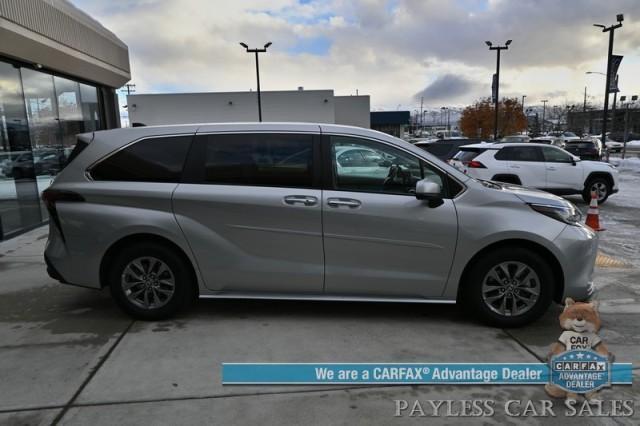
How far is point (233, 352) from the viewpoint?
3.72 meters

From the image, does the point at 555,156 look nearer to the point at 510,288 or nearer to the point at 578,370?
the point at 510,288

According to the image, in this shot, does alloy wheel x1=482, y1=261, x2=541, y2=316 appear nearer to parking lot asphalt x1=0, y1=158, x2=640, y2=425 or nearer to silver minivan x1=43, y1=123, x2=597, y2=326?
silver minivan x1=43, y1=123, x2=597, y2=326

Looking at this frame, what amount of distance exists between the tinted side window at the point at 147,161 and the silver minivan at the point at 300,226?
0.01 metres

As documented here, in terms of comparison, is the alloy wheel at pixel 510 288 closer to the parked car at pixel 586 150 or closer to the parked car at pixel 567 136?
the parked car at pixel 586 150

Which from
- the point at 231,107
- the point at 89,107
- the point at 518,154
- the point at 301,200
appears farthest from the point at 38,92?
the point at 231,107

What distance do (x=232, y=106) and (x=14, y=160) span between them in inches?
1490

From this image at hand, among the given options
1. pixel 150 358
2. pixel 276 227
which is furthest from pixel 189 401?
pixel 276 227

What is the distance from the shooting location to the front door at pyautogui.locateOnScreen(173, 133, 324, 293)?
412cm

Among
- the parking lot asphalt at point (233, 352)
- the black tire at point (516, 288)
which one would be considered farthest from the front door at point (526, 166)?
the black tire at point (516, 288)

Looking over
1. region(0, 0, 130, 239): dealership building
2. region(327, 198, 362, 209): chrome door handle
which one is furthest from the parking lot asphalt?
region(0, 0, 130, 239): dealership building

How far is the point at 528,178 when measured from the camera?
38.0 feet

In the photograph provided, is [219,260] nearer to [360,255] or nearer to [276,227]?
[276,227]

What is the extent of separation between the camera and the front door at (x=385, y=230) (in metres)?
4.05

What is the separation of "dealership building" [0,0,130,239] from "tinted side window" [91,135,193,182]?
525cm
